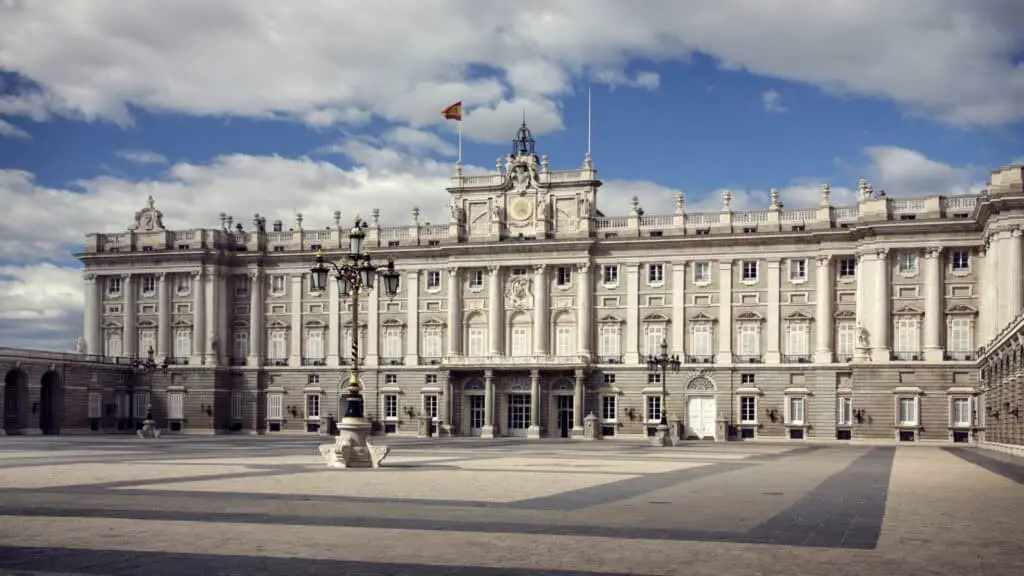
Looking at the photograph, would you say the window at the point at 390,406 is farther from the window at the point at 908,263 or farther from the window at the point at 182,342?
the window at the point at 908,263

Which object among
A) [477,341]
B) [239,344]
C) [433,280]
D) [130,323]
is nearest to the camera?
[477,341]

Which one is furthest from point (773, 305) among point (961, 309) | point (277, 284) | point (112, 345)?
point (112, 345)

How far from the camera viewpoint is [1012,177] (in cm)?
7488

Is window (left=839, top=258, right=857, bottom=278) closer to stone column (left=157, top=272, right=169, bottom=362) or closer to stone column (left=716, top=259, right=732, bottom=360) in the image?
stone column (left=716, top=259, right=732, bottom=360)

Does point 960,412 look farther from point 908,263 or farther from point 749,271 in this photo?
point 749,271

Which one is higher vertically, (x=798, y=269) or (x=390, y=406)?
(x=798, y=269)

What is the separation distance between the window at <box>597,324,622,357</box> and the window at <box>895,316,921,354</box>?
20.7m

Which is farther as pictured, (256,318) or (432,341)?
(256,318)

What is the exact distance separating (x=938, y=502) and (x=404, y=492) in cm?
1214

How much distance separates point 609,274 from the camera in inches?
3654

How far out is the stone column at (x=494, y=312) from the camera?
94.1 metres

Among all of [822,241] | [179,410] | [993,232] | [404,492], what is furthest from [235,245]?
[404,492]

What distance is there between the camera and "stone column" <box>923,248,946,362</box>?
269ft

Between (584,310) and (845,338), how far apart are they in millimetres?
19633
